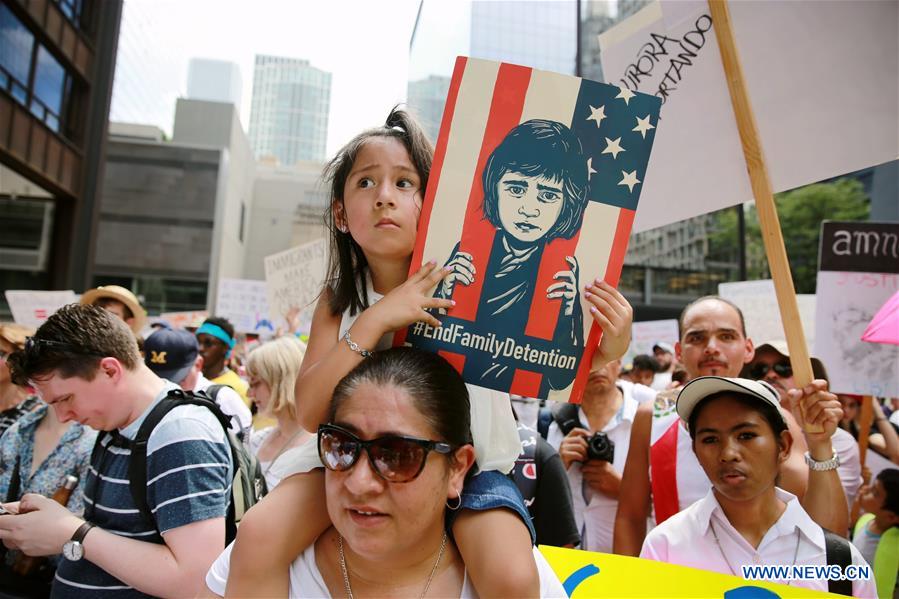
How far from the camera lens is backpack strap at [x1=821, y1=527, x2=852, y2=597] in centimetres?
206

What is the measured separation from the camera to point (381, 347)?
180cm

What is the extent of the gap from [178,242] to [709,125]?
32.4 m

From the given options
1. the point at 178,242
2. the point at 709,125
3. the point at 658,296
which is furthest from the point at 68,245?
the point at 658,296

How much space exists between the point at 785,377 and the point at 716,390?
6.70 ft

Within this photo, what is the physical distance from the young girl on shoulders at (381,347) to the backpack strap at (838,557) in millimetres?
1080

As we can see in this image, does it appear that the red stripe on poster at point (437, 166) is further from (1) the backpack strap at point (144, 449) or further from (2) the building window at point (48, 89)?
(2) the building window at point (48, 89)

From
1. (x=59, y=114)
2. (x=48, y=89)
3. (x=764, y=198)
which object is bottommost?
(x=764, y=198)

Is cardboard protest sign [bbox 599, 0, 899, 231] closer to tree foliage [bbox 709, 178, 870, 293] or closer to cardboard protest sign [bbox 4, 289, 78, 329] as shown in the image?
cardboard protest sign [bbox 4, 289, 78, 329]

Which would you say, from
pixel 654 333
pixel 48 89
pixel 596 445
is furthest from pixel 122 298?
pixel 48 89

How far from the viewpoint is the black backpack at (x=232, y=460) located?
233 cm

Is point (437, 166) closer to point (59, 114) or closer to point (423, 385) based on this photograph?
point (423, 385)

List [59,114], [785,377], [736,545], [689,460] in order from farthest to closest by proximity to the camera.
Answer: [59,114] < [785,377] < [689,460] < [736,545]

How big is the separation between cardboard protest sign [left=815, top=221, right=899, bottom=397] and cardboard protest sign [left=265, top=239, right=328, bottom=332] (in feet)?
19.2

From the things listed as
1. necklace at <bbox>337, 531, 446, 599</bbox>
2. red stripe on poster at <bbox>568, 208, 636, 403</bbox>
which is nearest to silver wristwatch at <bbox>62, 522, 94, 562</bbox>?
necklace at <bbox>337, 531, 446, 599</bbox>
